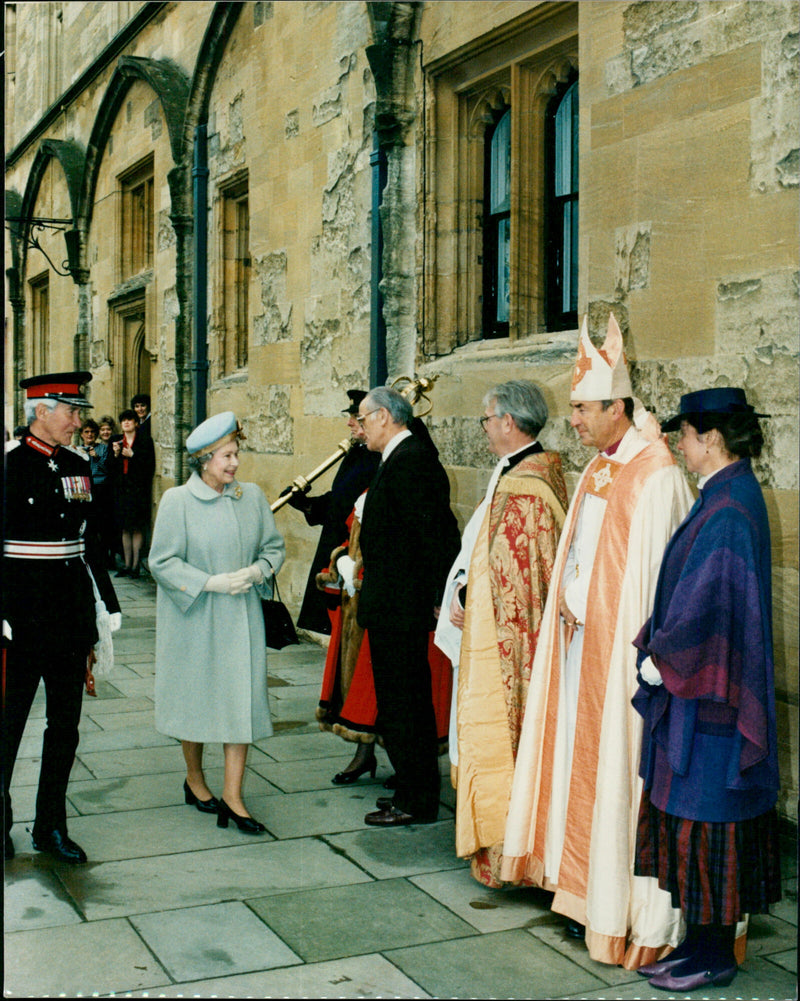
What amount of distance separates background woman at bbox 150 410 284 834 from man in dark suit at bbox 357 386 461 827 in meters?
0.48

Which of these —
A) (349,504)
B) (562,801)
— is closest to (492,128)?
(349,504)

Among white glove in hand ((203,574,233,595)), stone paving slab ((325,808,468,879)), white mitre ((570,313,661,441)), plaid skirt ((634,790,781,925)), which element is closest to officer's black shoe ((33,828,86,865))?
stone paving slab ((325,808,468,879))

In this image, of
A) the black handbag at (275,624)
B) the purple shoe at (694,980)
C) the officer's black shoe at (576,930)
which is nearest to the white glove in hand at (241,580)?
the black handbag at (275,624)

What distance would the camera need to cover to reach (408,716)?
16.6ft

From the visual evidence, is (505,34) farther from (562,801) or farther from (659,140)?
(562,801)

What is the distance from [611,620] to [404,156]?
5033mm

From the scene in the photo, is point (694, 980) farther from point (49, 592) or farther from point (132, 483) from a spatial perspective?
point (132, 483)

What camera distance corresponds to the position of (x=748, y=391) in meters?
4.82

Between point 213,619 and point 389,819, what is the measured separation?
111 centimetres

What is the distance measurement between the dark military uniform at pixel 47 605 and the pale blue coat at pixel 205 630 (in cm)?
Result: 37

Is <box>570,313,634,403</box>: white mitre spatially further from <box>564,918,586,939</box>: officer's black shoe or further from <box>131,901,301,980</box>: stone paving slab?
<box>131,901,301,980</box>: stone paving slab

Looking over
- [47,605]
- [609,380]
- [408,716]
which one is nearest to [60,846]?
[47,605]

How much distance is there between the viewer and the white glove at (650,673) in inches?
139

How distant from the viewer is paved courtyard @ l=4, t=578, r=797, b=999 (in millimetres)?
3553
